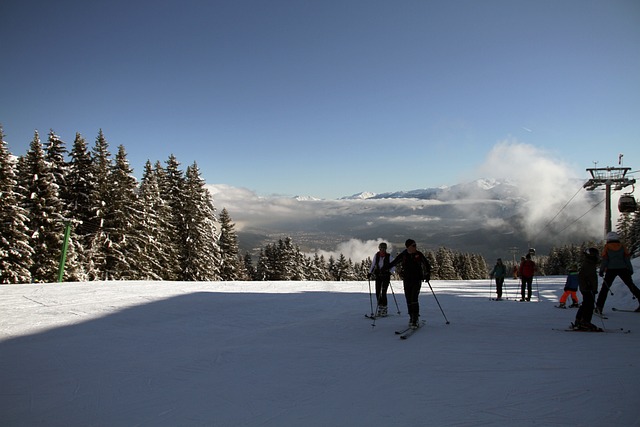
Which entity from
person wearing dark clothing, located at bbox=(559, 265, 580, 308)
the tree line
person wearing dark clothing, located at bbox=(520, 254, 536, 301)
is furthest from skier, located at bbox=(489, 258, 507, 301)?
the tree line

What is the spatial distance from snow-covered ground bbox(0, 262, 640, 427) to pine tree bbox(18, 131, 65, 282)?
1908 centimetres

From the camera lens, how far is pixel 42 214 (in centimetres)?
2766

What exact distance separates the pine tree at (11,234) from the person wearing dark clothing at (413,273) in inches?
1055

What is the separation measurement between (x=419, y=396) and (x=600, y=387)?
2.32 metres

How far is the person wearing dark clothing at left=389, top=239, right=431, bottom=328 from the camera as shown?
866 centimetres

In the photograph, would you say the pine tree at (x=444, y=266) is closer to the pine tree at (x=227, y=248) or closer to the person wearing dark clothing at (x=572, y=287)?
the pine tree at (x=227, y=248)

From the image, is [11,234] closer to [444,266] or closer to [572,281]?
[572,281]

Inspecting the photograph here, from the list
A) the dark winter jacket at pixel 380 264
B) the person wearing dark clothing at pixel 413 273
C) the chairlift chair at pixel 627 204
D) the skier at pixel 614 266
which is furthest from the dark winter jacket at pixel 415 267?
the chairlift chair at pixel 627 204

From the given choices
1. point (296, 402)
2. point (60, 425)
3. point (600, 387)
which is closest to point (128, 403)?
point (60, 425)

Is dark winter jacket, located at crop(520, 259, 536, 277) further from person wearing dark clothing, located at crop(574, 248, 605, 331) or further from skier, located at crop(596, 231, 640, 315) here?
person wearing dark clothing, located at crop(574, 248, 605, 331)

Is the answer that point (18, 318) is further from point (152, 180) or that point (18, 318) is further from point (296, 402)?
point (152, 180)

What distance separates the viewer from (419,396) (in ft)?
A: 16.2

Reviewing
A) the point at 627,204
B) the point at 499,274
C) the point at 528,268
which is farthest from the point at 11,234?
the point at 627,204

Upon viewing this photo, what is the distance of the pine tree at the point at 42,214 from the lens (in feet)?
89.6
